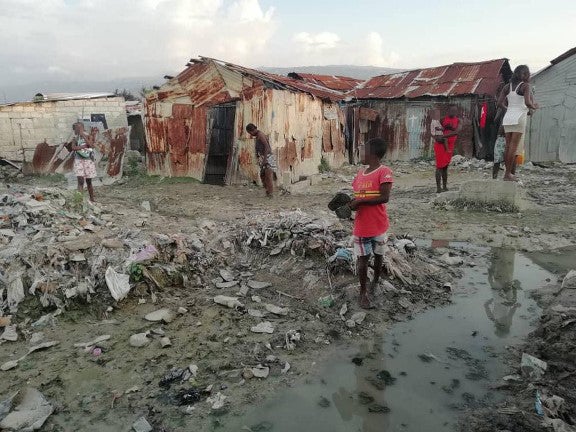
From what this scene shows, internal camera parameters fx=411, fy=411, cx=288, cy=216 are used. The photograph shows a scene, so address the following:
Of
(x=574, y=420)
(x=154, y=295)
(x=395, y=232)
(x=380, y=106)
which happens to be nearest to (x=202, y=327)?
(x=154, y=295)

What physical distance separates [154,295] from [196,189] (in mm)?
6065

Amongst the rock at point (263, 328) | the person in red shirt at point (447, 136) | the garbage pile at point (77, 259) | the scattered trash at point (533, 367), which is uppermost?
the person in red shirt at point (447, 136)

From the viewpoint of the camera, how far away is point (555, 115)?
1274cm

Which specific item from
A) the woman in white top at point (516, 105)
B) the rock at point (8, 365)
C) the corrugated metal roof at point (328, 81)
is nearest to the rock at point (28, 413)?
the rock at point (8, 365)

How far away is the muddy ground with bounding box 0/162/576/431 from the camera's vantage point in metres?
2.74

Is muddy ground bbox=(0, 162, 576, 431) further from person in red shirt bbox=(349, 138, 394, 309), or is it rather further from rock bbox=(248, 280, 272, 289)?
person in red shirt bbox=(349, 138, 394, 309)

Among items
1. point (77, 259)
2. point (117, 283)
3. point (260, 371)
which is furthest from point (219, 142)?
point (260, 371)

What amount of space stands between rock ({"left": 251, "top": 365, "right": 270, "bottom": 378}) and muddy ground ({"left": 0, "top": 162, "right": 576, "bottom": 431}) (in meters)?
0.02

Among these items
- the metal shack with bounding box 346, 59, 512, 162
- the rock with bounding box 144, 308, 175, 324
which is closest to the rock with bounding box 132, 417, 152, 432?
the rock with bounding box 144, 308, 175, 324

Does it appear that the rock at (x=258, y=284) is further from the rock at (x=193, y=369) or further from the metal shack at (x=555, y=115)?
the metal shack at (x=555, y=115)

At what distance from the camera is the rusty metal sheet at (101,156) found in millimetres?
11469

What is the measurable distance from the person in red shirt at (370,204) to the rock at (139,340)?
6.30 ft

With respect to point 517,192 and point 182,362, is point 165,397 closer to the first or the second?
point 182,362

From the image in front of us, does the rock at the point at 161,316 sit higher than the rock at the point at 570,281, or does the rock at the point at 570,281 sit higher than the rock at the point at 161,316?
the rock at the point at 570,281
